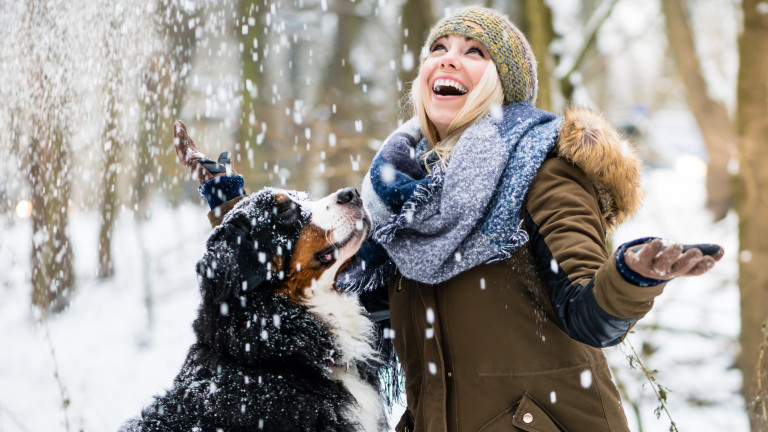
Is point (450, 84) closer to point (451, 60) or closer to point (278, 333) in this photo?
point (451, 60)

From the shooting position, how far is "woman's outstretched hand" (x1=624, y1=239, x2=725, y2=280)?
1.53 meters

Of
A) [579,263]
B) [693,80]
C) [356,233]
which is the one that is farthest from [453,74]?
[693,80]

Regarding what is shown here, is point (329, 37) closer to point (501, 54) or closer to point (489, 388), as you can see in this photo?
point (501, 54)

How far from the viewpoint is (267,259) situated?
279cm

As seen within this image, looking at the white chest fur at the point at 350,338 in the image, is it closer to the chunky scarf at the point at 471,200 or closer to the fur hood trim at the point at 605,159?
the chunky scarf at the point at 471,200

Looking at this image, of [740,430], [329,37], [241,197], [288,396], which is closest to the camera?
[288,396]

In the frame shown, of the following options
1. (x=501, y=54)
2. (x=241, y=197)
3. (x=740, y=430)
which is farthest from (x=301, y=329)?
(x=740, y=430)

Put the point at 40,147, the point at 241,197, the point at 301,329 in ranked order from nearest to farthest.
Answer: the point at 301,329 < the point at 241,197 < the point at 40,147

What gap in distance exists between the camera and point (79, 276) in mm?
13164

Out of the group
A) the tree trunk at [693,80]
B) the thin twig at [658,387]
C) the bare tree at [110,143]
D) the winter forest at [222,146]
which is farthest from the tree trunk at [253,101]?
the tree trunk at [693,80]

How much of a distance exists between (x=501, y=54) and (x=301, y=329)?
4.74ft

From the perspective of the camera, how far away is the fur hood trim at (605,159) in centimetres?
224

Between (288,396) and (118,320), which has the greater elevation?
(118,320)

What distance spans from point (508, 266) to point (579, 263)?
35cm
